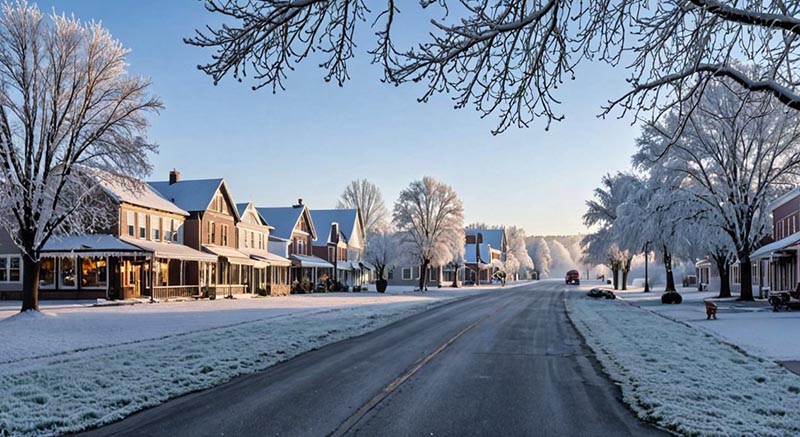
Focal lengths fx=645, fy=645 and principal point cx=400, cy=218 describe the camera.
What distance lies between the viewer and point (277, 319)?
24.3m

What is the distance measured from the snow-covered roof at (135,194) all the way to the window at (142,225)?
0.68m

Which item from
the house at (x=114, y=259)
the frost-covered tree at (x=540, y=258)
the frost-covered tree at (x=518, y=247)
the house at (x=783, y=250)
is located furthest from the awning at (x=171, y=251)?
the frost-covered tree at (x=540, y=258)

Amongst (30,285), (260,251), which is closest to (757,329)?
(30,285)

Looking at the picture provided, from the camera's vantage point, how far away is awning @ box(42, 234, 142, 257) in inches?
1324

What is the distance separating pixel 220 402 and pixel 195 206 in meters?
36.4

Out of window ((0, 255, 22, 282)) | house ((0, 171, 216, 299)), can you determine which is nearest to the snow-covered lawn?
house ((0, 171, 216, 299))

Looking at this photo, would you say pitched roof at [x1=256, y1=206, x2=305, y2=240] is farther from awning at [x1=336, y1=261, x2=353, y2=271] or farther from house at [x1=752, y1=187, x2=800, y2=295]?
house at [x1=752, y1=187, x2=800, y2=295]

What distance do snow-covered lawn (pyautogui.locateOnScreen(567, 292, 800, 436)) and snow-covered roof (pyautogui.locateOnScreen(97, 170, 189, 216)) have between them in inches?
789

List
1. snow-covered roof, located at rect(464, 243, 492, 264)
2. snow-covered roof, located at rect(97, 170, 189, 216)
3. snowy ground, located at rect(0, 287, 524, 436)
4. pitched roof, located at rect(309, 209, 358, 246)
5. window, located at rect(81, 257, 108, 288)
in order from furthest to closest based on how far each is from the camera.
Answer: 1. snow-covered roof, located at rect(464, 243, 492, 264)
2. pitched roof, located at rect(309, 209, 358, 246)
3. window, located at rect(81, 257, 108, 288)
4. snow-covered roof, located at rect(97, 170, 189, 216)
5. snowy ground, located at rect(0, 287, 524, 436)

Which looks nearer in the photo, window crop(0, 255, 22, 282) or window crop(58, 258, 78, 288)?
window crop(58, 258, 78, 288)

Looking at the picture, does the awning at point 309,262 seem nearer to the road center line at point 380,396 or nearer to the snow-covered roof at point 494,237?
the road center line at point 380,396

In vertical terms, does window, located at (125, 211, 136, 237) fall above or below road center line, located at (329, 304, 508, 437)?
above

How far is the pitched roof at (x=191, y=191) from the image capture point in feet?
143

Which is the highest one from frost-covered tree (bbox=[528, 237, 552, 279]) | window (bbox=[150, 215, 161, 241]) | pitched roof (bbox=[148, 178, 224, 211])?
pitched roof (bbox=[148, 178, 224, 211])
